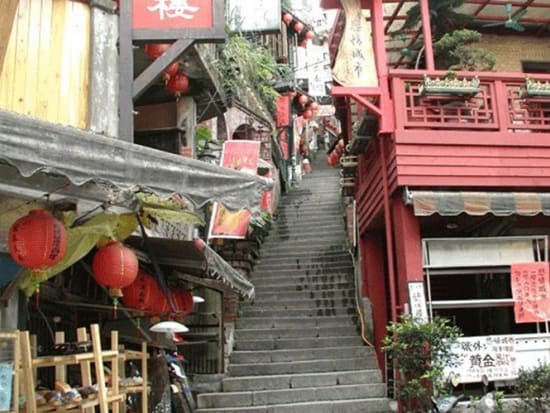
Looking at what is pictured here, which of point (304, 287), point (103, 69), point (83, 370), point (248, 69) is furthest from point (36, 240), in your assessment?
point (248, 69)

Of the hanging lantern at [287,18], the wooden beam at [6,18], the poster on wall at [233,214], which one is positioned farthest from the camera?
the hanging lantern at [287,18]

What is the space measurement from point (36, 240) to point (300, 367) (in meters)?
8.75

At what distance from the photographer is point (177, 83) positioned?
35.7 feet

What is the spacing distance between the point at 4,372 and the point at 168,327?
3937mm

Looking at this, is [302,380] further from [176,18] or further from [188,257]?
[176,18]

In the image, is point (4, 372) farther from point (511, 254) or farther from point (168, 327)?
point (511, 254)

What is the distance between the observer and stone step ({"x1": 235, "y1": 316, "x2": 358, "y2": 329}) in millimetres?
15359

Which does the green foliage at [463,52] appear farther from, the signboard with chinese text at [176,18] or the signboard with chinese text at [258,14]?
the signboard with chinese text at [258,14]

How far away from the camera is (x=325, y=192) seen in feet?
87.1

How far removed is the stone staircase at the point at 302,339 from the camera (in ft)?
40.4

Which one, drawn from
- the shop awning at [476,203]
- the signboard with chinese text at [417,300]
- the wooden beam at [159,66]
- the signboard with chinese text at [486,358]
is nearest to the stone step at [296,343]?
the signboard with chinese text at [417,300]

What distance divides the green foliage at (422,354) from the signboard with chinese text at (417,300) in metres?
0.58

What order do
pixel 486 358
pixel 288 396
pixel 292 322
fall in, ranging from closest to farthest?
pixel 486 358
pixel 288 396
pixel 292 322

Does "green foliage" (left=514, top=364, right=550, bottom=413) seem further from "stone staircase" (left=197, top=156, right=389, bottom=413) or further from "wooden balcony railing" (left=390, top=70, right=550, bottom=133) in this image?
"wooden balcony railing" (left=390, top=70, right=550, bottom=133)
